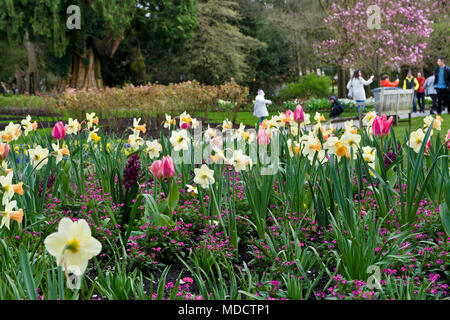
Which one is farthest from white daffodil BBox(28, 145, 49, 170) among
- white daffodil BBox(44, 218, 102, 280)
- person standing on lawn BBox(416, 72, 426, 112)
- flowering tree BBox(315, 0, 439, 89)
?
flowering tree BBox(315, 0, 439, 89)

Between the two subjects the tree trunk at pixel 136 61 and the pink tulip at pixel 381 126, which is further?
the tree trunk at pixel 136 61

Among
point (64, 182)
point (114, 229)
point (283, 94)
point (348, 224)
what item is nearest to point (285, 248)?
point (348, 224)

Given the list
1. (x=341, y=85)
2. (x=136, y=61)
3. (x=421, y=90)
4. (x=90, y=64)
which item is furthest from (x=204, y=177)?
(x=136, y=61)

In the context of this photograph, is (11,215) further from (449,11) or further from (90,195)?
(449,11)

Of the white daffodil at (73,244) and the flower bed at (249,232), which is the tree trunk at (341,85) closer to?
the flower bed at (249,232)

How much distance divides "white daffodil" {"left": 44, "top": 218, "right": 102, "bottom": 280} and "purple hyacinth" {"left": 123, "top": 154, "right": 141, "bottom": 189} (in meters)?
1.38

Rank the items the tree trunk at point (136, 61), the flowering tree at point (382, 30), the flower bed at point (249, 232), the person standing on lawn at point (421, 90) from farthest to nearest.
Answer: the tree trunk at point (136, 61) → the flowering tree at point (382, 30) → the person standing on lawn at point (421, 90) → the flower bed at point (249, 232)

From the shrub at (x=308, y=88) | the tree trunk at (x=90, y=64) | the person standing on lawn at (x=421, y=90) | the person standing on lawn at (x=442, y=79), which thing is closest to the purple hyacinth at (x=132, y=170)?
the person standing on lawn at (x=442, y=79)

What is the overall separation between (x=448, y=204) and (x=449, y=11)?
69.2 ft

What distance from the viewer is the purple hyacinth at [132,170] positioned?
8.60 ft

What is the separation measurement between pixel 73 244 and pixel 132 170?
1394 millimetres

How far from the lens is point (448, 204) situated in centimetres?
218

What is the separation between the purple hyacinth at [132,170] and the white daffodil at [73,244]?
1.38 metres

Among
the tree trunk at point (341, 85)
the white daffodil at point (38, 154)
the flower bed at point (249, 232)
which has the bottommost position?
the flower bed at point (249, 232)
